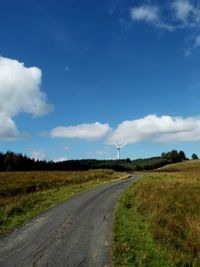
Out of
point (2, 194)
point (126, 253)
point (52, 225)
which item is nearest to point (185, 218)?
point (52, 225)

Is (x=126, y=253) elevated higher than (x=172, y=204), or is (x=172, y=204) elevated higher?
(x=172, y=204)

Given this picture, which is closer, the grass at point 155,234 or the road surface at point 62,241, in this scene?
the road surface at point 62,241

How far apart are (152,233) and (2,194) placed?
2755 cm

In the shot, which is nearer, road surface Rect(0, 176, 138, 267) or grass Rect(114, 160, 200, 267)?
road surface Rect(0, 176, 138, 267)

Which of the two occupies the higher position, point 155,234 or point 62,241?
point 155,234

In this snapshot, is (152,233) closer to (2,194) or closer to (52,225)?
(52,225)

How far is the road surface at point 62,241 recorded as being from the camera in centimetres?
1220

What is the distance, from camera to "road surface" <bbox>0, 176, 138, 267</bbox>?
12195 millimetres

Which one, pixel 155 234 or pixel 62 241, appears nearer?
pixel 62 241

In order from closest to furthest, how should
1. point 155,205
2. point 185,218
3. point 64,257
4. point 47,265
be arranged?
point 47,265
point 64,257
point 185,218
point 155,205

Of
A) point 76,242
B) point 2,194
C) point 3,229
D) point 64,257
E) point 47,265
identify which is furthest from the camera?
point 2,194

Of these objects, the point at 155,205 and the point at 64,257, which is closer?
the point at 64,257

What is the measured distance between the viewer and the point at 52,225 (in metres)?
18.1

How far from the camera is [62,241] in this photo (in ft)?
48.6
